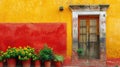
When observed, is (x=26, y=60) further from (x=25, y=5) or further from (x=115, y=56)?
(x=115, y=56)

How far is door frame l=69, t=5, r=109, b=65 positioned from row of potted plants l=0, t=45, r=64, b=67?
970mm

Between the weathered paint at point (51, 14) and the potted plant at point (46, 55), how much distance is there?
0.92 metres

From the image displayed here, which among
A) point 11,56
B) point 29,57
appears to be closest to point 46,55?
point 29,57

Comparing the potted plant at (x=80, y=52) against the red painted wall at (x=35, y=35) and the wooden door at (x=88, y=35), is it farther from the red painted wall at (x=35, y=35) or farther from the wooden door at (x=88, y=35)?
the red painted wall at (x=35, y=35)

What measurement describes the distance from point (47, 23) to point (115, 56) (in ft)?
9.69

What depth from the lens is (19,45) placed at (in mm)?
15750

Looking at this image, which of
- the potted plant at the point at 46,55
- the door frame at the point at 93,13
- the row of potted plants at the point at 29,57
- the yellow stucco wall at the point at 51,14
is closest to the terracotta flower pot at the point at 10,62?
the row of potted plants at the point at 29,57

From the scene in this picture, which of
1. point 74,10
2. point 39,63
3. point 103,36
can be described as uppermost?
point 74,10

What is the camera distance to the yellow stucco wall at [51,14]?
619 inches

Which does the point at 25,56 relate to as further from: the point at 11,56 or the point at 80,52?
the point at 80,52

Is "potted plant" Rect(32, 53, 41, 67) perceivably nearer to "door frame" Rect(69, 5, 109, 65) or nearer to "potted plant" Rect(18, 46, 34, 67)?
"potted plant" Rect(18, 46, 34, 67)

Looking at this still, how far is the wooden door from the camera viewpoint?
627 inches

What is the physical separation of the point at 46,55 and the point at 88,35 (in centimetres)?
200

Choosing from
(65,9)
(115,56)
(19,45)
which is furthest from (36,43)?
(115,56)
